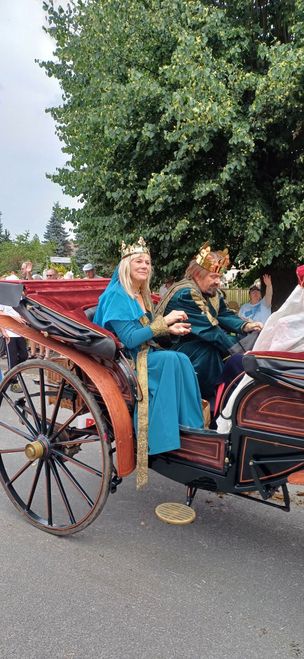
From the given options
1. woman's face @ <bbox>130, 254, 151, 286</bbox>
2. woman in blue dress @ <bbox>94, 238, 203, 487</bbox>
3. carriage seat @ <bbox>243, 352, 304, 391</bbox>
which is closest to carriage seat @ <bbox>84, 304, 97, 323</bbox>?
woman in blue dress @ <bbox>94, 238, 203, 487</bbox>

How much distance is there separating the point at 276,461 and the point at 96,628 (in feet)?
3.52

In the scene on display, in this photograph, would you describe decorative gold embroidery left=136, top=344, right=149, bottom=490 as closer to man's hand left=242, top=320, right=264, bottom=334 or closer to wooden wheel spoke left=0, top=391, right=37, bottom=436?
wooden wheel spoke left=0, top=391, right=37, bottom=436

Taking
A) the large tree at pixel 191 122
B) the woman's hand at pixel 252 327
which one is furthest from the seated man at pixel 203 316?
the large tree at pixel 191 122

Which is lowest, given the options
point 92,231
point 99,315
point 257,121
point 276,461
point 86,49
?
point 276,461

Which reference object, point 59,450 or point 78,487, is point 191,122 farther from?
point 78,487

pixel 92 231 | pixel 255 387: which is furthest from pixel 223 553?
pixel 92 231

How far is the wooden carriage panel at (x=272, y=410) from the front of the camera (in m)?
2.35

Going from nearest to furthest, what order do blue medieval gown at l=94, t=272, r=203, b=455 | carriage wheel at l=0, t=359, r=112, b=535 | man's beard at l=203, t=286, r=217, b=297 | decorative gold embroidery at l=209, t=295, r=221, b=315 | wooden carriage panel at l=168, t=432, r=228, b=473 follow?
wooden carriage panel at l=168, t=432, r=228, b=473 → blue medieval gown at l=94, t=272, r=203, b=455 → carriage wheel at l=0, t=359, r=112, b=535 → man's beard at l=203, t=286, r=217, b=297 → decorative gold embroidery at l=209, t=295, r=221, b=315

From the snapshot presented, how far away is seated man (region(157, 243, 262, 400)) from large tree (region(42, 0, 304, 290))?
3314 mm

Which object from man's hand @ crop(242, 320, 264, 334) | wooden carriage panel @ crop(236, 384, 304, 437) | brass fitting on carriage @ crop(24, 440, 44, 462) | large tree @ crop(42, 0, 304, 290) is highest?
large tree @ crop(42, 0, 304, 290)

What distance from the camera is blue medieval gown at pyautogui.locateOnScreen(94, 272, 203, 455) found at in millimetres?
2830

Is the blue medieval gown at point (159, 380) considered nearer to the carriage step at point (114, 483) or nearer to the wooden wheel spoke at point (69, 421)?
the carriage step at point (114, 483)

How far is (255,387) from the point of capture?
245cm

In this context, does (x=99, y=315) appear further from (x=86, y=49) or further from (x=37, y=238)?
(x=37, y=238)
